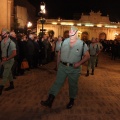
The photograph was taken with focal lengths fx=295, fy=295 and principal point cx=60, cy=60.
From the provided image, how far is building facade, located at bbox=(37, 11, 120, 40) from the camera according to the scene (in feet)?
265

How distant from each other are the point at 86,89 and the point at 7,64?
2845 mm

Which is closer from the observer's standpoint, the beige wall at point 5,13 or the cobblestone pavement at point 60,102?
the cobblestone pavement at point 60,102

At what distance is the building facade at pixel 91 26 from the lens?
3177 inches

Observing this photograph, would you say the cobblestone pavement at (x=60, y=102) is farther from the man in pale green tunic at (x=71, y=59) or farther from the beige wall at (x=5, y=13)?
the beige wall at (x=5, y=13)

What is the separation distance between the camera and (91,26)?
273 ft

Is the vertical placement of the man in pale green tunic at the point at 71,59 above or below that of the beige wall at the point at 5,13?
below

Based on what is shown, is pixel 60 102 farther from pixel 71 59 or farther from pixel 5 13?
pixel 5 13

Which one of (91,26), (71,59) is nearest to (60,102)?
(71,59)

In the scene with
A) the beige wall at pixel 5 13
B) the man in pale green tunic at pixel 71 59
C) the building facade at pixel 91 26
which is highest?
the beige wall at pixel 5 13

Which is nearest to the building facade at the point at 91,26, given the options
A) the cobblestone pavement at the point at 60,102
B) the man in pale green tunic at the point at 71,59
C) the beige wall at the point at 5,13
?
the beige wall at the point at 5,13

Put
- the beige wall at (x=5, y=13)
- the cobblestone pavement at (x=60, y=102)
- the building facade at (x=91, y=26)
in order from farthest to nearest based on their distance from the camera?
the building facade at (x=91, y=26)
the beige wall at (x=5, y=13)
the cobblestone pavement at (x=60, y=102)

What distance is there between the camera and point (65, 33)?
80812mm

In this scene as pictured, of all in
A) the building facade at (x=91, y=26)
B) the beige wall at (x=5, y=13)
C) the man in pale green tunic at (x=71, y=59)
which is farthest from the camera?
the building facade at (x=91, y=26)

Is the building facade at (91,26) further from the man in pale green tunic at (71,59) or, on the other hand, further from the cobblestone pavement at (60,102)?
the man in pale green tunic at (71,59)
